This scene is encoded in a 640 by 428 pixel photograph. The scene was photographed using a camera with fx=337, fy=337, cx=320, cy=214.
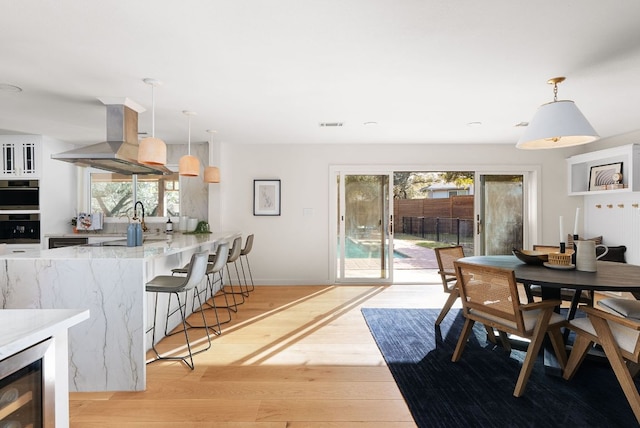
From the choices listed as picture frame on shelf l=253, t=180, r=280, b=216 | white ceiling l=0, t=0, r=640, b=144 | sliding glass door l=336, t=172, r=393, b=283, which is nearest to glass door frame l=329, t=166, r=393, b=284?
sliding glass door l=336, t=172, r=393, b=283

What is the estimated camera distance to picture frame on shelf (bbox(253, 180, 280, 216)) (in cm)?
Result: 540

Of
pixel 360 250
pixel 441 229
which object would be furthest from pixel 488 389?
pixel 441 229

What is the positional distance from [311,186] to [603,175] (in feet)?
13.8

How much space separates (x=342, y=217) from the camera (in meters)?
5.50

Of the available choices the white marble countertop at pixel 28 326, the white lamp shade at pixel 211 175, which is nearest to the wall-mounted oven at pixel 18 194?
the white lamp shade at pixel 211 175

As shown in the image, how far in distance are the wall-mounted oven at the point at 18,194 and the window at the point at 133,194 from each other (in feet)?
2.60

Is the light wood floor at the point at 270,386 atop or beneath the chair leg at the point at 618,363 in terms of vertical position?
beneath

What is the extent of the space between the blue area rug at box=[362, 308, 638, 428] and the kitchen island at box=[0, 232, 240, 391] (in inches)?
74.9

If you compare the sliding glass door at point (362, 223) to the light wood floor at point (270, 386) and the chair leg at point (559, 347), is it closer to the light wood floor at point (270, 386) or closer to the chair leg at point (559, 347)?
the light wood floor at point (270, 386)

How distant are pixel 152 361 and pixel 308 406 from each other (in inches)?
56.0

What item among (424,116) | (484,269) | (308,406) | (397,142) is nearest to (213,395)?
(308,406)

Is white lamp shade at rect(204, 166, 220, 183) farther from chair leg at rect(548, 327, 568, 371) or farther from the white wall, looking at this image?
chair leg at rect(548, 327, 568, 371)

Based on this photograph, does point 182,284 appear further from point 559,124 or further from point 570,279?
point 559,124

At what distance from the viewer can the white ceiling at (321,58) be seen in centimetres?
185
